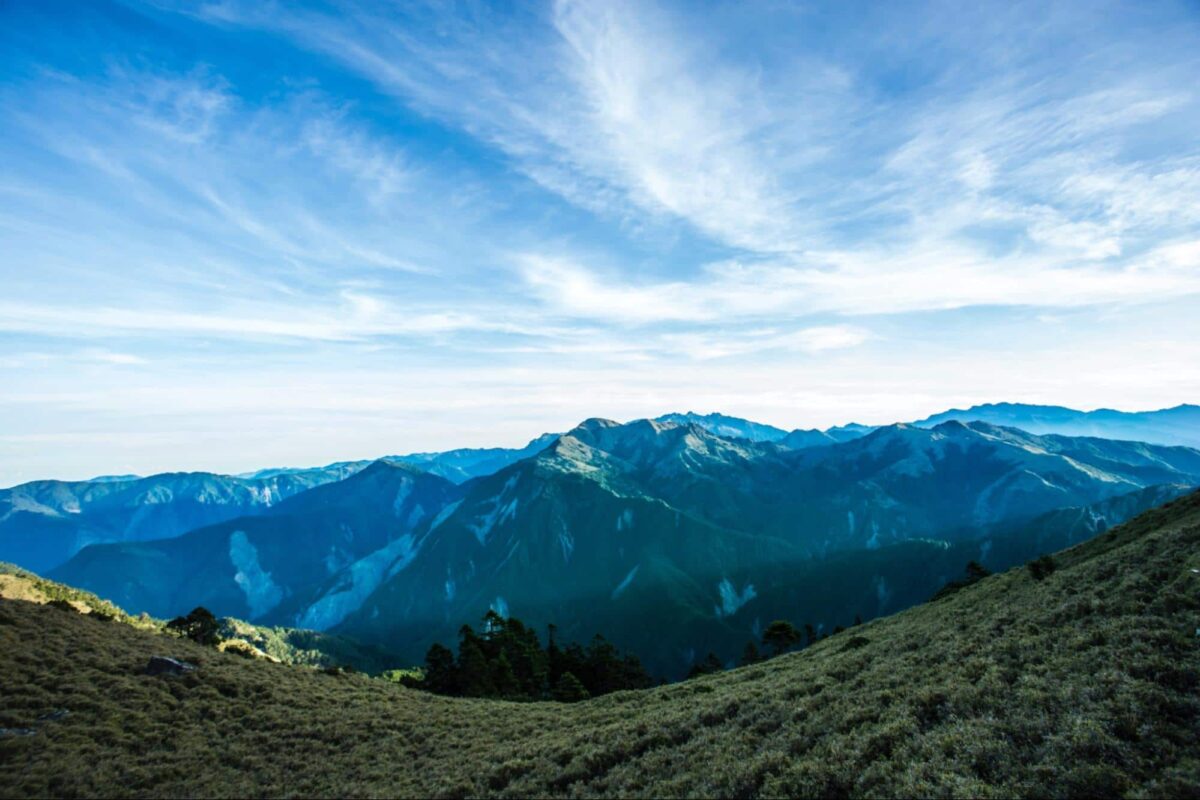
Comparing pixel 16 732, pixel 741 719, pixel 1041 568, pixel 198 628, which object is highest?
pixel 1041 568

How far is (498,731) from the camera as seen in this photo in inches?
1330

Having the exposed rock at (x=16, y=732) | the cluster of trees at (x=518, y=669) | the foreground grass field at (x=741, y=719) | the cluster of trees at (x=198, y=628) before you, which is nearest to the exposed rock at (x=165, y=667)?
the foreground grass field at (x=741, y=719)

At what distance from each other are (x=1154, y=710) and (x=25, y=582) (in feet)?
265

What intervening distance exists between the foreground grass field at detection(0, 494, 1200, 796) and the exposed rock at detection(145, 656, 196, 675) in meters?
0.99

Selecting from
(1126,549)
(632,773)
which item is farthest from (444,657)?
(1126,549)

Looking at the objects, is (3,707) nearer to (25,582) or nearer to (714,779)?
(25,582)

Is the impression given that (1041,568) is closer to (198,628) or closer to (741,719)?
(741,719)

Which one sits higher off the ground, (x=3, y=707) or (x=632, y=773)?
(x=632, y=773)

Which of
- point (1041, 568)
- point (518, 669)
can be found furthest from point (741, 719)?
point (518, 669)

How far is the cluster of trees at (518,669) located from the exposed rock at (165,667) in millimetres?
36432

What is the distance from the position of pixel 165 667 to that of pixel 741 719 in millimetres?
42926

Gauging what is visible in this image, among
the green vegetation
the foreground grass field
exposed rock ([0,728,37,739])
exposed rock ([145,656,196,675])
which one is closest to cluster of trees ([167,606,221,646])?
the foreground grass field

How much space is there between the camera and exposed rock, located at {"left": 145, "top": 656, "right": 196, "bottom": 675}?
39.2m

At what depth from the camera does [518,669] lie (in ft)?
284
